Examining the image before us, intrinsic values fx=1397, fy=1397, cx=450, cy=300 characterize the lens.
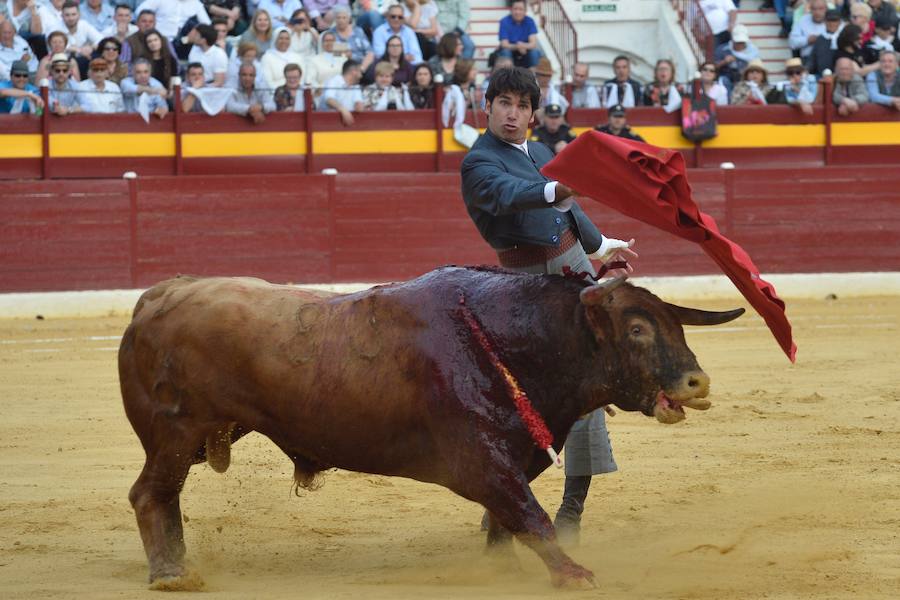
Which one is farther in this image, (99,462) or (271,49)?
(271,49)

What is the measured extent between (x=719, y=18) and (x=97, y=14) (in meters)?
6.45

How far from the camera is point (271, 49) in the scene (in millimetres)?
11852

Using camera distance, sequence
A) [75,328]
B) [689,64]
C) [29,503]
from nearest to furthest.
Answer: [29,503] → [75,328] → [689,64]

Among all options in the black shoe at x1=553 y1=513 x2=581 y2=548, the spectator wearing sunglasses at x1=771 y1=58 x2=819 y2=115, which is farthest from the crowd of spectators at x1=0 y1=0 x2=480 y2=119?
the black shoe at x1=553 y1=513 x2=581 y2=548

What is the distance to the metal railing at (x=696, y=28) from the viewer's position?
14.6 meters

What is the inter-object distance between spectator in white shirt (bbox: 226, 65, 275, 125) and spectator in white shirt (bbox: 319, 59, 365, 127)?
496mm

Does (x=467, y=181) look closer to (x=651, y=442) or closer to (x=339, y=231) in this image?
(x=651, y=442)

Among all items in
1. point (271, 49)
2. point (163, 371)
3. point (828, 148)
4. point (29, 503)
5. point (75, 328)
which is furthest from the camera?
point (828, 148)

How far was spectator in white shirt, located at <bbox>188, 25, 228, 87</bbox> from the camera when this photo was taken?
11.7 m

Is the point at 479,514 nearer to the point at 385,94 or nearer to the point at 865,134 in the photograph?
the point at 385,94

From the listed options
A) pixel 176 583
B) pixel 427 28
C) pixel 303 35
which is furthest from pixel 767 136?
pixel 176 583

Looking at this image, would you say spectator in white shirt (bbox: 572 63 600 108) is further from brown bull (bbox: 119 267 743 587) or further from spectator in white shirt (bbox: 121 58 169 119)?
brown bull (bbox: 119 267 743 587)

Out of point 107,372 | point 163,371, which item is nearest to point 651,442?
point 163,371

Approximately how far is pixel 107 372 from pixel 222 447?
4.21 metres
